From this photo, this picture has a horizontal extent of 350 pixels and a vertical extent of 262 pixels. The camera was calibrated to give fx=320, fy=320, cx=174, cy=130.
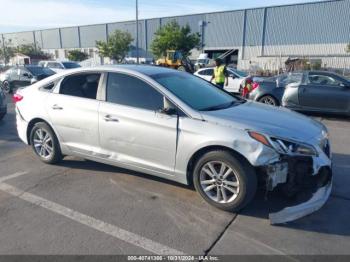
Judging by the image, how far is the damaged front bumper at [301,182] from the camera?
10.8ft

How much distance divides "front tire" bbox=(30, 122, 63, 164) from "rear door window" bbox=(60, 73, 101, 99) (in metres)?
0.68

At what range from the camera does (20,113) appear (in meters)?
5.33

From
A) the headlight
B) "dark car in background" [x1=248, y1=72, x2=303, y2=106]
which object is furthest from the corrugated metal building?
the headlight

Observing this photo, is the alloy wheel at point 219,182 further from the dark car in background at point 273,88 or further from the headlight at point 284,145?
the dark car in background at point 273,88

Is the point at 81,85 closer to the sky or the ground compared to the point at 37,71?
closer to the sky

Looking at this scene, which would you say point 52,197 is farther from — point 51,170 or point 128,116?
point 128,116

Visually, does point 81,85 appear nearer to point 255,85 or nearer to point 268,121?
point 268,121

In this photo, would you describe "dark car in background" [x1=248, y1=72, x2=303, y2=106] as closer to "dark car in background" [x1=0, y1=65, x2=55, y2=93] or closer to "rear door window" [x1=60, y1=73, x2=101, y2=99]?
"rear door window" [x1=60, y1=73, x2=101, y2=99]

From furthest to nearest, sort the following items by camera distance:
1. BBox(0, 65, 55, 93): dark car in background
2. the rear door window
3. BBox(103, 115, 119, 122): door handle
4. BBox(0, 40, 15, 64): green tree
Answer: BBox(0, 40, 15, 64): green tree < BBox(0, 65, 55, 93): dark car in background < the rear door window < BBox(103, 115, 119, 122): door handle

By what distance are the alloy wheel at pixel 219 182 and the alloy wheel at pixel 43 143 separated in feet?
Result: 8.65

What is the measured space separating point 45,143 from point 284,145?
143 inches

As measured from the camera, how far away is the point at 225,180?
3.55 metres

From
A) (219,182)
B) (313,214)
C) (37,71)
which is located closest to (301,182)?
→ (313,214)

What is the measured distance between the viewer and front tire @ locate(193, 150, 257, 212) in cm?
340
